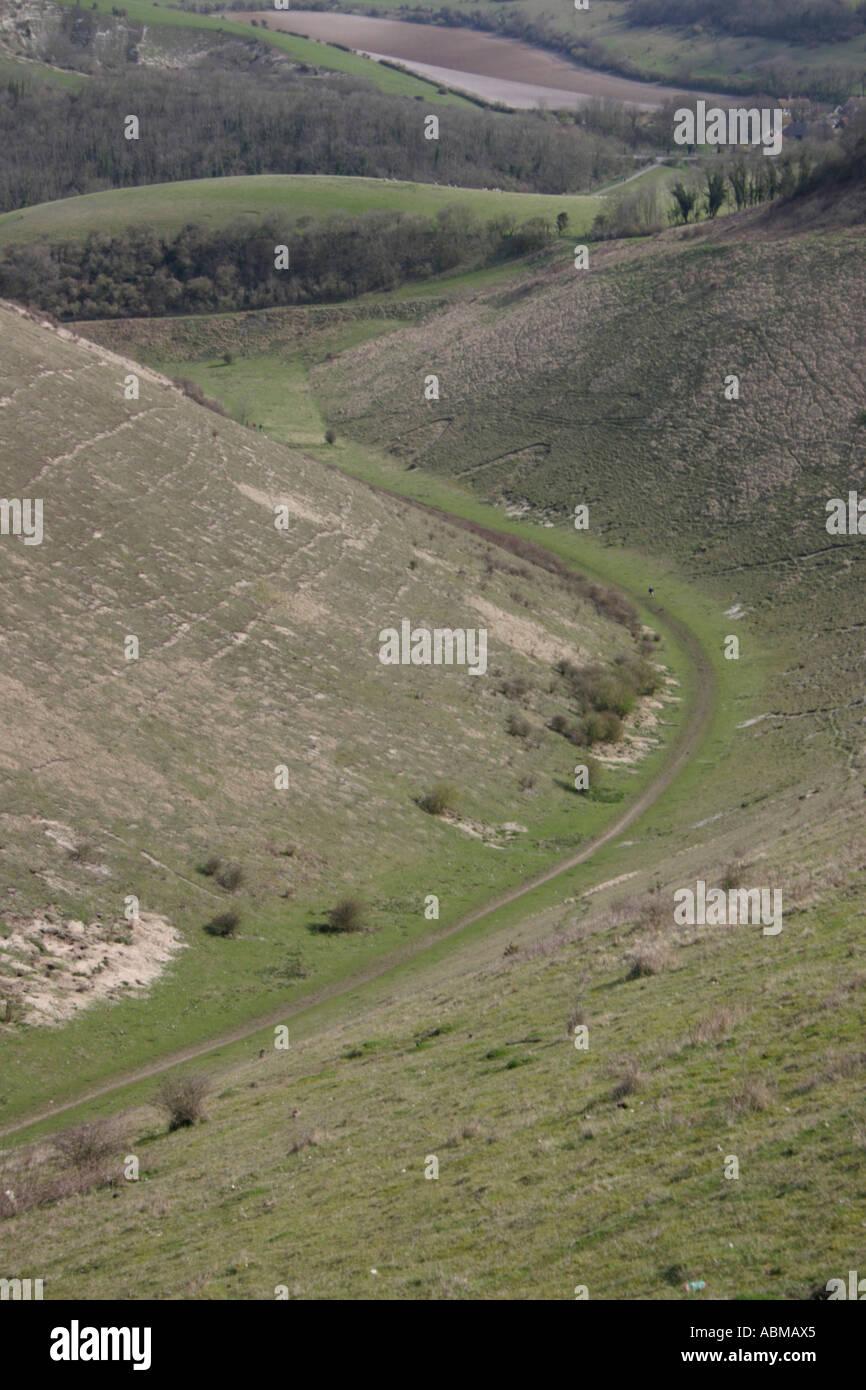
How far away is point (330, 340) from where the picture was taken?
130750 millimetres

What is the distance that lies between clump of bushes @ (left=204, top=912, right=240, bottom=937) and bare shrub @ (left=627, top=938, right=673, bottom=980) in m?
14.2

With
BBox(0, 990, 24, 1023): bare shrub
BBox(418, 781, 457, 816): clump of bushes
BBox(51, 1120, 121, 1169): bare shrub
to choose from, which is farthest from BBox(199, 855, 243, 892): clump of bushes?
BBox(51, 1120, 121, 1169): bare shrub

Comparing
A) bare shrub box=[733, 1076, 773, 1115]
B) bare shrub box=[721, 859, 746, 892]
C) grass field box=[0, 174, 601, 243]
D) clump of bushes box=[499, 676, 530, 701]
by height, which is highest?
grass field box=[0, 174, 601, 243]

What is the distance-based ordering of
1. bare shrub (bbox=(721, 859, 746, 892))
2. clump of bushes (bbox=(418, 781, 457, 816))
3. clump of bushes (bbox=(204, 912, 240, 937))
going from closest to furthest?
bare shrub (bbox=(721, 859, 746, 892))
clump of bushes (bbox=(204, 912, 240, 937))
clump of bushes (bbox=(418, 781, 457, 816))

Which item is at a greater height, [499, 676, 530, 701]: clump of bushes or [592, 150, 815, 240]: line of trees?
[592, 150, 815, 240]: line of trees

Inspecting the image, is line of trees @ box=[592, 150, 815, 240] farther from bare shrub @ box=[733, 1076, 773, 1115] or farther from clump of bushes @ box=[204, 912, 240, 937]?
bare shrub @ box=[733, 1076, 773, 1115]

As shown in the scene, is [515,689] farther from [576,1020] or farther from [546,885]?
[576,1020]

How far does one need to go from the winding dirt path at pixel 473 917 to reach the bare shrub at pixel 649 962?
11.5 meters

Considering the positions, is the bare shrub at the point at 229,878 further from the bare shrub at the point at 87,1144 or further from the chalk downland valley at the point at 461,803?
the bare shrub at the point at 87,1144

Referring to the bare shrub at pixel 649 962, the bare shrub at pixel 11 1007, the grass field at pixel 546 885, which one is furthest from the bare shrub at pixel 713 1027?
the bare shrub at pixel 11 1007

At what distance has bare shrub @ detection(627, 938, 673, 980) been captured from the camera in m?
23.2

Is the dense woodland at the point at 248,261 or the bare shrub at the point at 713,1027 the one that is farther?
the dense woodland at the point at 248,261

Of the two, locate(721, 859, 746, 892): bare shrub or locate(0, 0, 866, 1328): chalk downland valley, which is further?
locate(721, 859, 746, 892): bare shrub

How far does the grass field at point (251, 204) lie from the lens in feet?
486
